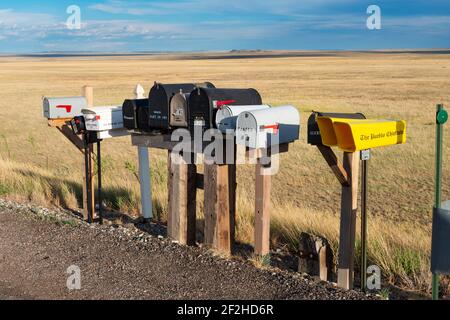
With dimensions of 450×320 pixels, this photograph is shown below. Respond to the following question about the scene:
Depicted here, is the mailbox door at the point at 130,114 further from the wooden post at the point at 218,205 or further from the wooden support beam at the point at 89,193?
the wooden post at the point at 218,205

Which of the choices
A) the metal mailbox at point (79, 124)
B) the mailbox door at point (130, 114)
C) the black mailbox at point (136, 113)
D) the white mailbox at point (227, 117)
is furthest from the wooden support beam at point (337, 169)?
the metal mailbox at point (79, 124)

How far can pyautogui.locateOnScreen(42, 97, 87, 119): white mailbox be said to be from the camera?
6234 millimetres

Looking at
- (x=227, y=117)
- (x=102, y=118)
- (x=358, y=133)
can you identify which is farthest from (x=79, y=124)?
(x=358, y=133)

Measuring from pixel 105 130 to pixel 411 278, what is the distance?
3.13m

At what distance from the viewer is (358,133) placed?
3.75 metres

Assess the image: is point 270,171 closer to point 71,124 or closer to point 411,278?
point 411,278

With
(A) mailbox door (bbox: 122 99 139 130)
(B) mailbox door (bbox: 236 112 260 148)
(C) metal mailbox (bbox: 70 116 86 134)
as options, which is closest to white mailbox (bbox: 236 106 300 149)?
(B) mailbox door (bbox: 236 112 260 148)

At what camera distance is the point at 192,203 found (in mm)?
5125

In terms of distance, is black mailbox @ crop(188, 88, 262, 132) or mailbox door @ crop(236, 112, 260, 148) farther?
black mailbox @ crop(188, 88, 262, 132)

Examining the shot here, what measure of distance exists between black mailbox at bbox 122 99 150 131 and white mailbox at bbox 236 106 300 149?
1344mm

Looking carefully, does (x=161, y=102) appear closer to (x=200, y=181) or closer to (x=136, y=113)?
(x=136, y=113)

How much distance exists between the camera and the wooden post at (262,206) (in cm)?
455

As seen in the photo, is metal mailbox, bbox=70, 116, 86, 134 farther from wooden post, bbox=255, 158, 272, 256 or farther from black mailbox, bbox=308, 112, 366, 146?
black mailbox, bbox=308, 112, 366, 146

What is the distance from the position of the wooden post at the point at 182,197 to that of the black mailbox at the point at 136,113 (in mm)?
568
